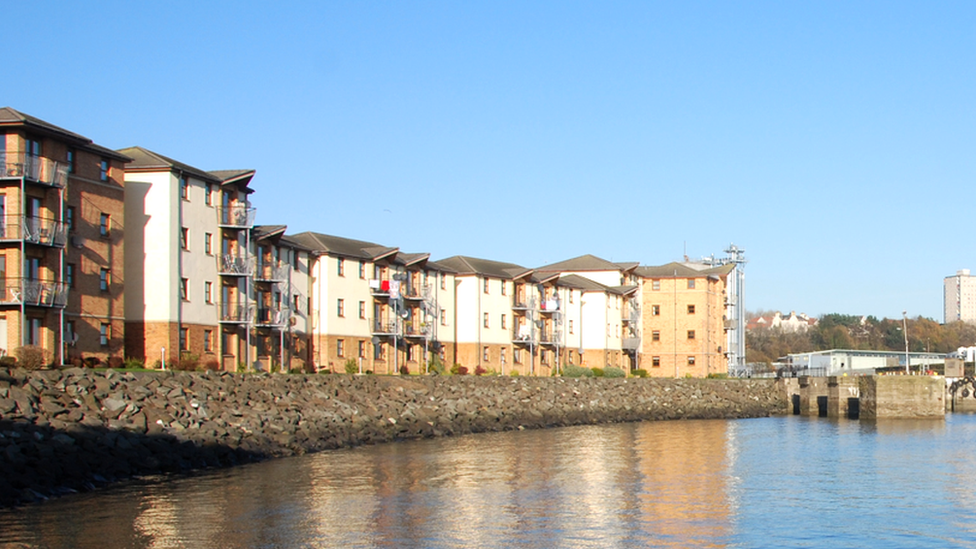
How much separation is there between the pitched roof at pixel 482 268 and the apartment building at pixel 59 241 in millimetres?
40036

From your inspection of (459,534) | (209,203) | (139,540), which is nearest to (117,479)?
(139,540)

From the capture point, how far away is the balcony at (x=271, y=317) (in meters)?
64.5

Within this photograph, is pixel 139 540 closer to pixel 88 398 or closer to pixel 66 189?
pixel 88 398

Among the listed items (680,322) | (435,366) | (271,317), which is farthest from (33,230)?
(680,322)

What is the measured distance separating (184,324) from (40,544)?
33983 millimetres

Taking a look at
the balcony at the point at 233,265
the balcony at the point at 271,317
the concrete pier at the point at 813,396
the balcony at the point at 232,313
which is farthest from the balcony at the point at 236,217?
the concrete pier at the point at 813,396

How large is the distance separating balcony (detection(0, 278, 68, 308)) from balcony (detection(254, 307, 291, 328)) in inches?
701

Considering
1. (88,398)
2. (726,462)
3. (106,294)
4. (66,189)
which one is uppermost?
(66,189)

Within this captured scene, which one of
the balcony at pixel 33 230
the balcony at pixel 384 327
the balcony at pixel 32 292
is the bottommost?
the balcony at pixel 384 327

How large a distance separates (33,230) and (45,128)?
4599 mm

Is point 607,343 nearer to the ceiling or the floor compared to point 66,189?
nearer to the floor

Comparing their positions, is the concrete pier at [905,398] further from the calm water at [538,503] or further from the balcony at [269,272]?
the balcony at [269,272]

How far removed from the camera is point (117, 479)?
3456 centimetres

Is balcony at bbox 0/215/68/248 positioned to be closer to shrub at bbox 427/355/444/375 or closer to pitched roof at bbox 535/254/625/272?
shrub at bbox 427/355/444/375
